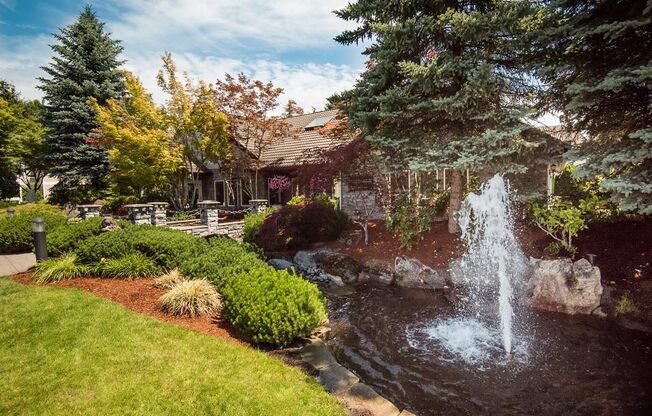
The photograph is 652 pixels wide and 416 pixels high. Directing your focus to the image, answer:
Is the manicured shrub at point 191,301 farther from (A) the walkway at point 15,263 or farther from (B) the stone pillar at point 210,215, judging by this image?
(B) the stone pillar at point 210,215

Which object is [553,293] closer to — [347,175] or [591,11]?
[591,11]

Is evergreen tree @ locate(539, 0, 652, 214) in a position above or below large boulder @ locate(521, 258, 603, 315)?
above

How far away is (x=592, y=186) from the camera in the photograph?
998 cm

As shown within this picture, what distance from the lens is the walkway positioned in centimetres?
907

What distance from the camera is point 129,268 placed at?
7.49 m

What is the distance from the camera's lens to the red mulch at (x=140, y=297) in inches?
213

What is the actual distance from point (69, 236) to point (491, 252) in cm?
1193

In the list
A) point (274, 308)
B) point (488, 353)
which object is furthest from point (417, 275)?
point (274, 308)

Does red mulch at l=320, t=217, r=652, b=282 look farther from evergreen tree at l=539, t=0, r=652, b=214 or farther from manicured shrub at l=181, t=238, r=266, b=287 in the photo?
manicured shrub at l=181, t=238, r=266, b=287

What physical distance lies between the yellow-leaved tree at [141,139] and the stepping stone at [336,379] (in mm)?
15938

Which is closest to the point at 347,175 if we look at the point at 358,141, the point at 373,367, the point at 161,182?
the point at 358,141

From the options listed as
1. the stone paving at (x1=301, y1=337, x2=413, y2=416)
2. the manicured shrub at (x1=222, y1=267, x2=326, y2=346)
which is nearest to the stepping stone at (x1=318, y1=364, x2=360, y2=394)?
the stone paving at (x1=301, y1=337, x2=413, y2=416)

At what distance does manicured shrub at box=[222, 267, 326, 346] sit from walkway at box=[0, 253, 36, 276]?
25.3 ft

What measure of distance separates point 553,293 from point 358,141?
7.12 metres
